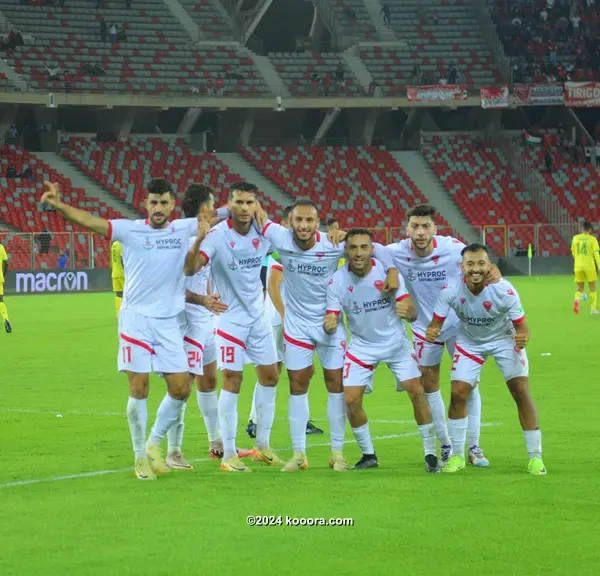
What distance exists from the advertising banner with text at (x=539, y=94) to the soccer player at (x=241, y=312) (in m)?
47.4

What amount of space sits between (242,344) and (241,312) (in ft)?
0.88

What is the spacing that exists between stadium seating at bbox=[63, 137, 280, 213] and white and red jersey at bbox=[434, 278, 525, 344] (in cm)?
4104

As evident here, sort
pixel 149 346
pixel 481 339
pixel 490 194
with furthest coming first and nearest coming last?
pixel 490 194 < pixel 481 339 < pixel 149 346

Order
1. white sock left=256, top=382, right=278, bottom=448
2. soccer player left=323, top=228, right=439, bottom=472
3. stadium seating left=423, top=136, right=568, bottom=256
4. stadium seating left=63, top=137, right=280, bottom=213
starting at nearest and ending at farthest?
soccer player left=323, top=228, right=439, bottom=472 < white sock left=256, top=382, right=278, bottom=448 < stadium seating left=63, top=137, right=280, bottom=213 < stadium seating left=423, top=136, right=568, bottom=256

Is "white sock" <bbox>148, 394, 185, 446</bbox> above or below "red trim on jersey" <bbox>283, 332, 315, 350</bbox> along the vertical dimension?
below

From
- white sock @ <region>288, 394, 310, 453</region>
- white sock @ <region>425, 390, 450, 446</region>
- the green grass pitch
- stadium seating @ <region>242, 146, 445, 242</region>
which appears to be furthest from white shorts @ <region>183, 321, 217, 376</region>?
stadium seating @ <region>242, 146, 445, 242</region>

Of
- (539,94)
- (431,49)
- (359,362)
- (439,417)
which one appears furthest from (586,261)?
(431,49)

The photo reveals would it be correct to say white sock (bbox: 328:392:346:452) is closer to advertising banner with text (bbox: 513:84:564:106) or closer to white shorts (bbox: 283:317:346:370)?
white shorts (bbox: 283:317:346:370)

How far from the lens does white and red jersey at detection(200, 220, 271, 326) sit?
10.8 meters

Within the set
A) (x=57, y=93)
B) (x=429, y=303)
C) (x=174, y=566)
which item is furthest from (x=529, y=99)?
(x=174, y=566)

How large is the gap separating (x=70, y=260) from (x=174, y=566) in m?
38.5

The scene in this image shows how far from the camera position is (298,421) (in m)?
10.6

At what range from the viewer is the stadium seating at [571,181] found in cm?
5584

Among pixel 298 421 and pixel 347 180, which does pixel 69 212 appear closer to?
pixel 298 421
